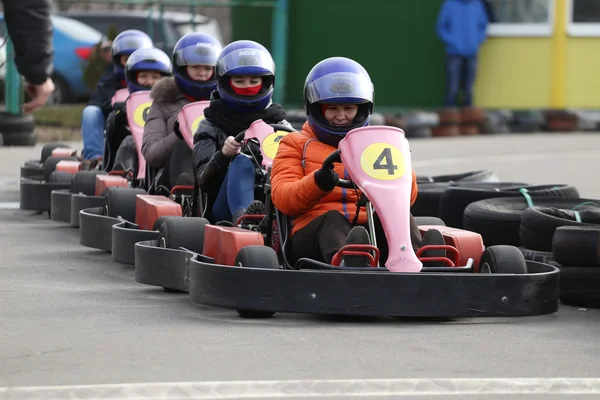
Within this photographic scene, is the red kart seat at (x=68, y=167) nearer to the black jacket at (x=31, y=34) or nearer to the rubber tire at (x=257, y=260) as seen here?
the rubber tire at (x=257, y=260)

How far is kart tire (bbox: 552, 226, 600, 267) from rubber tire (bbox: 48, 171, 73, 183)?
4813 millimetres

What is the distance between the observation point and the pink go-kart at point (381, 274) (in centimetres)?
536

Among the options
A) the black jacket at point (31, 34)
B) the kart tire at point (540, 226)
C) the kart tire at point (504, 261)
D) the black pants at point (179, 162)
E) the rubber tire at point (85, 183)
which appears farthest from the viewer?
the rubber tire at point (85, 183)

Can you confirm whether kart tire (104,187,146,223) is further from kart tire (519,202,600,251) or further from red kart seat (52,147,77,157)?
red kart seat (52,147,77,157)

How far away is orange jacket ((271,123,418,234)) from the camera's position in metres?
5.84

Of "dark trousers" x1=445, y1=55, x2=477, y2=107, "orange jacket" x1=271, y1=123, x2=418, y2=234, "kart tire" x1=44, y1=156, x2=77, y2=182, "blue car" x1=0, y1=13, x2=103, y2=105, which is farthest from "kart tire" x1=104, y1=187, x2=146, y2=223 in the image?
"dark trousers" x1=445, y1=55, x2=477, y2=107

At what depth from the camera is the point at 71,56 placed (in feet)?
64.1

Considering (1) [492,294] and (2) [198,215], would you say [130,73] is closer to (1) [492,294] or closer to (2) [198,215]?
(2) [198,215]

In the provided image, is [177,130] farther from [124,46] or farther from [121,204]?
[124,46]

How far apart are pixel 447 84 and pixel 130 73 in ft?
35.0

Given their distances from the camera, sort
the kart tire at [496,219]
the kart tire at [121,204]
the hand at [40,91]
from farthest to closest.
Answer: the kart tire at [121,204], the kart tire at [496,219], the hand at [40,91]

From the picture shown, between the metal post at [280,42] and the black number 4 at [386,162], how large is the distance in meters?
14.4

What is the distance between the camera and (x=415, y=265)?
18.2 feet

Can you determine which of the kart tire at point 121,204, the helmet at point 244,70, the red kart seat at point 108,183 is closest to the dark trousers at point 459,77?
the red kart seat at point 108,183
